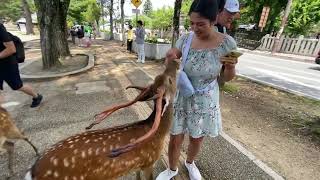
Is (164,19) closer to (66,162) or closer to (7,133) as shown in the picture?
(7,133)

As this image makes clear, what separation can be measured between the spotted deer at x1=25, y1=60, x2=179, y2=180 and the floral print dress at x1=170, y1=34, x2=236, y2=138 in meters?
0.22

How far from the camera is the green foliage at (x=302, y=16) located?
24.7 metres

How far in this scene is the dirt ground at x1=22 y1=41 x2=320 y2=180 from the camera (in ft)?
13.8

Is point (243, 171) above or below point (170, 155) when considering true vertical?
below

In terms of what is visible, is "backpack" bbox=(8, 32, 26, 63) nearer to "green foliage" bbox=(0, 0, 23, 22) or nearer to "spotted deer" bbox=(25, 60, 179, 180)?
"spotted deer" bbox=(25, 60, 179, 180)

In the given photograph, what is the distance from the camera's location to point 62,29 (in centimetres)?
1319

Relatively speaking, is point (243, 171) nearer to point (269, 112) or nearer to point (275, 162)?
point (275, 162)

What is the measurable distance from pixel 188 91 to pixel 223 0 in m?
1.20

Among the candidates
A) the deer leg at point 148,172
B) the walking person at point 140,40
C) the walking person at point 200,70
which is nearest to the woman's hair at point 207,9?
the walking person at point 200,70

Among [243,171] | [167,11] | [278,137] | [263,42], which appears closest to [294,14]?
[263,42]

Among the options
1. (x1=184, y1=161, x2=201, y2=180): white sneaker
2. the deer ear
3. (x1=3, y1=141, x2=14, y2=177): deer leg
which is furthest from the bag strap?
(x1=3, y1=141, x2=14, y2=177): deer leg

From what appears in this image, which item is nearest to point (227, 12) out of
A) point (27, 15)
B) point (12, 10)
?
point (27, 15)

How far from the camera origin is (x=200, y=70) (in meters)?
2.78

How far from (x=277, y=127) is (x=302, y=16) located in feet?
77.1
